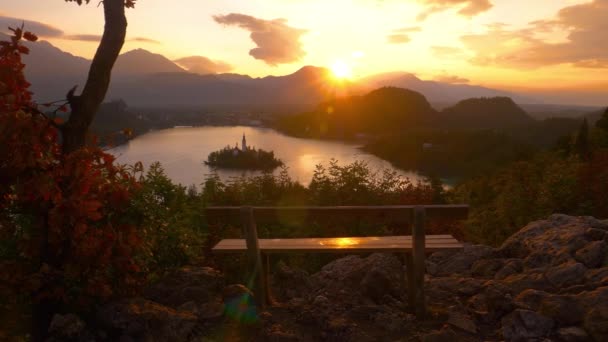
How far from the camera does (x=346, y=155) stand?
79938mm

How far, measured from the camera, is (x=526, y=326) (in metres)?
3.91

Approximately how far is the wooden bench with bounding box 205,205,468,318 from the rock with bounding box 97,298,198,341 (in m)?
0.91

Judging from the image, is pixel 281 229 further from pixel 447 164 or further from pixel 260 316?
pixel 447 164

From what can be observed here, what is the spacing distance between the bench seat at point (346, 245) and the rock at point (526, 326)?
2.56 ft

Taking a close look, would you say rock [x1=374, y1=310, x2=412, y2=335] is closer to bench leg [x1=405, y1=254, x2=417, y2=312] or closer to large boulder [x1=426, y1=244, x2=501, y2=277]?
bench leg [x1=405, y1=254, x2=417, y2=312]

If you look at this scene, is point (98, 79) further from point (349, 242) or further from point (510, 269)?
point (510, 269)

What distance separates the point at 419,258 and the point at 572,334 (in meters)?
1.36

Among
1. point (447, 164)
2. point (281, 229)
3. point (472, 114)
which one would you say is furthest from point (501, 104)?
point (281, 229)

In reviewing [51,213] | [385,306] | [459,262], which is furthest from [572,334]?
[51,213]

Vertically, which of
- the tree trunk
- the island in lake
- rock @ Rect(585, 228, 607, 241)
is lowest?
the island in lake

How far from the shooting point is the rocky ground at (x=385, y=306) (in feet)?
12.2

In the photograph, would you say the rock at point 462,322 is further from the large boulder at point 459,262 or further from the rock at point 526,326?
the large boulder at point 459,262

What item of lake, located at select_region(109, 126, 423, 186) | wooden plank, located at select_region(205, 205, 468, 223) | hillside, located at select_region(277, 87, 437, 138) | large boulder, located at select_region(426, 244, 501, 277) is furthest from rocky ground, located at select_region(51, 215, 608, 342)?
hillside, located at select_region(277, 87, 437, 138)

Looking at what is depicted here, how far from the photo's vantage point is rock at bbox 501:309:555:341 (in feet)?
12.6
